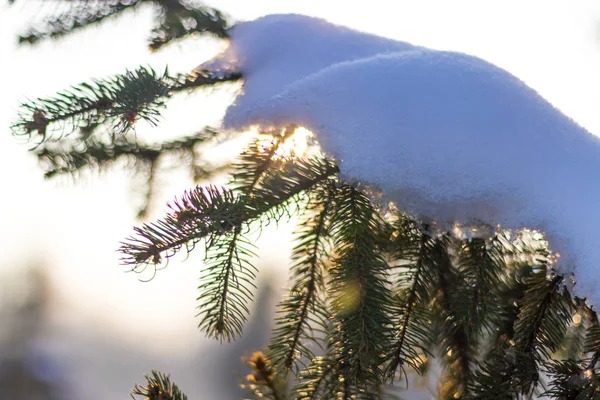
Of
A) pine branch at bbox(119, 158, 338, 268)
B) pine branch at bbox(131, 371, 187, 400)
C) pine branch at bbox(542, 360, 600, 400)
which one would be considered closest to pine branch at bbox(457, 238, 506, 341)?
pine branch at bbox(542, 360, 600, 400)

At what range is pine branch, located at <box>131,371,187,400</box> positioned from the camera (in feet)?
2.41

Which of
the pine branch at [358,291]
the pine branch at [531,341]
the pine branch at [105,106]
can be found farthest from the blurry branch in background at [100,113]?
the pine branch at [531,341]

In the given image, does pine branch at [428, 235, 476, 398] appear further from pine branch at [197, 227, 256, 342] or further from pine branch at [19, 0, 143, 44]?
pine branch at [19, 0, 143, 44]

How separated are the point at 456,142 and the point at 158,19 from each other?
616mm

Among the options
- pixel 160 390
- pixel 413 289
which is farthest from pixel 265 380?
pixel 413 289

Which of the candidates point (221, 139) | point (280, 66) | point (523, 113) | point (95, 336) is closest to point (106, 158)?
point (221, 139)

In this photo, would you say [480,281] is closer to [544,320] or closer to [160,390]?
[544,320]

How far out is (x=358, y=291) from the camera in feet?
2.17

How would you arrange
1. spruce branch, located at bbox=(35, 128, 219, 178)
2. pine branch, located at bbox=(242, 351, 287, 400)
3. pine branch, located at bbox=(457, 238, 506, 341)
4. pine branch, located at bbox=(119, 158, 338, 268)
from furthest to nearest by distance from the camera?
pine branch, located at bbox=(242, 351, 287, 400) < spruce branch, located at bbox=(35, 128, 219, 178) < pine branch, located at bbox=(457, 238, 506, 341) < pine branch, located at bbox=(119, 158, 338, 268)

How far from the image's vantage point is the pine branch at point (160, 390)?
0.73m

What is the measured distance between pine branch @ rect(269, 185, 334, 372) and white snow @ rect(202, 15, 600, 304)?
0.14m

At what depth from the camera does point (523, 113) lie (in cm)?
69

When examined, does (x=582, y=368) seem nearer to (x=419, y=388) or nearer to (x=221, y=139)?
(x=221, y=139)

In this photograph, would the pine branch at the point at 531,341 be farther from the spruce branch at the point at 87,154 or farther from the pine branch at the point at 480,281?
the spruce branch at the point at 87,154
